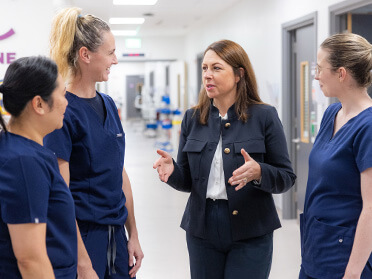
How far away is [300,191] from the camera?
5.59 m

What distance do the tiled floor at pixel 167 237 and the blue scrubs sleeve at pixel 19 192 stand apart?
285cm

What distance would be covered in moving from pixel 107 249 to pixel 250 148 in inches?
27.1

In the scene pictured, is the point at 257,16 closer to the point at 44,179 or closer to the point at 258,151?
the point at 258,151

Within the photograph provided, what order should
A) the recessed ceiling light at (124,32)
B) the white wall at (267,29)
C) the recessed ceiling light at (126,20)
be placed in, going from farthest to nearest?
the recessed ceiling light at (124,32) → the recessed ceiling light at (126,20) → the white wall at (267,29)

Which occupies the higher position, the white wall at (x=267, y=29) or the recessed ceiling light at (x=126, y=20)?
the recessed ceiling light at (x=126, y=20)

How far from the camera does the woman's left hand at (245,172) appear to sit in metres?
1.90

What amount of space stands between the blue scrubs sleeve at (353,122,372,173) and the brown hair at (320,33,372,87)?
0.19 m

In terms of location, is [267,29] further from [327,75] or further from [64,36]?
[64,36]

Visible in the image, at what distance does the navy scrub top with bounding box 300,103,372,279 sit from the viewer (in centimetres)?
173

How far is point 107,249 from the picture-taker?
6.19 ft

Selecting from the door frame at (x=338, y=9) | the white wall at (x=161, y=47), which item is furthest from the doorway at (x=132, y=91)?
the door frame at (x=338, y=9)

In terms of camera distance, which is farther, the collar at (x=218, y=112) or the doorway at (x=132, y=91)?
the doorway at (x=132, y=91)

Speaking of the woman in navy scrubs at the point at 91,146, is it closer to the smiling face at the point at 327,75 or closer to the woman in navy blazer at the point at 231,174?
the woman in navy blazer at the point at 231,174

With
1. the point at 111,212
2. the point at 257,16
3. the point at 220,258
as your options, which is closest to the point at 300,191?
the point at 257,16
